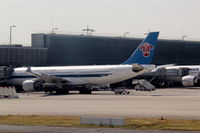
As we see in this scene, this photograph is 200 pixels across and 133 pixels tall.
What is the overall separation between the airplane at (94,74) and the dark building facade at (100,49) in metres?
48.4

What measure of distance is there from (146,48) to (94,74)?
28.7 feet

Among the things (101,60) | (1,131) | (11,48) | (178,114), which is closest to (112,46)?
(101,60)

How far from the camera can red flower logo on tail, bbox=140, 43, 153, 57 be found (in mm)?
79375

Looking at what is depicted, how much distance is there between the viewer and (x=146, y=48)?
79.9 m

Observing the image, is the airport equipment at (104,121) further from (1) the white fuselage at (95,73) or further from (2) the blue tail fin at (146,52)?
(2) the blue tail fin at (146,52)

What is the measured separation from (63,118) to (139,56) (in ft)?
139

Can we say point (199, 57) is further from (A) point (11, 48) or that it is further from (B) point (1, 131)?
(B) point (1, 131)

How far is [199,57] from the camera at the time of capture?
166000mm

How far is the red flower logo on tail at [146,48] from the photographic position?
79.4 m

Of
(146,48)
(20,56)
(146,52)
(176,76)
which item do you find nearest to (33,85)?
(146,52)

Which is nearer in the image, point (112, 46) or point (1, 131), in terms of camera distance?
point (1, 131)

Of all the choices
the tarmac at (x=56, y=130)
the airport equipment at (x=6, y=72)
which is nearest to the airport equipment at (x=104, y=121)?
the tarmac at (x=56, y=130)

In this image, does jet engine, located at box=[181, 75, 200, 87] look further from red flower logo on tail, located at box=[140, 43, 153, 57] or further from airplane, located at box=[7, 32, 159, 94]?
red flower logo on tail, located at box=[140, 43, 153, 57]

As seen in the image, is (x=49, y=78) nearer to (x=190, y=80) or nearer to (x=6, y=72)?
(x=6, y=72)
